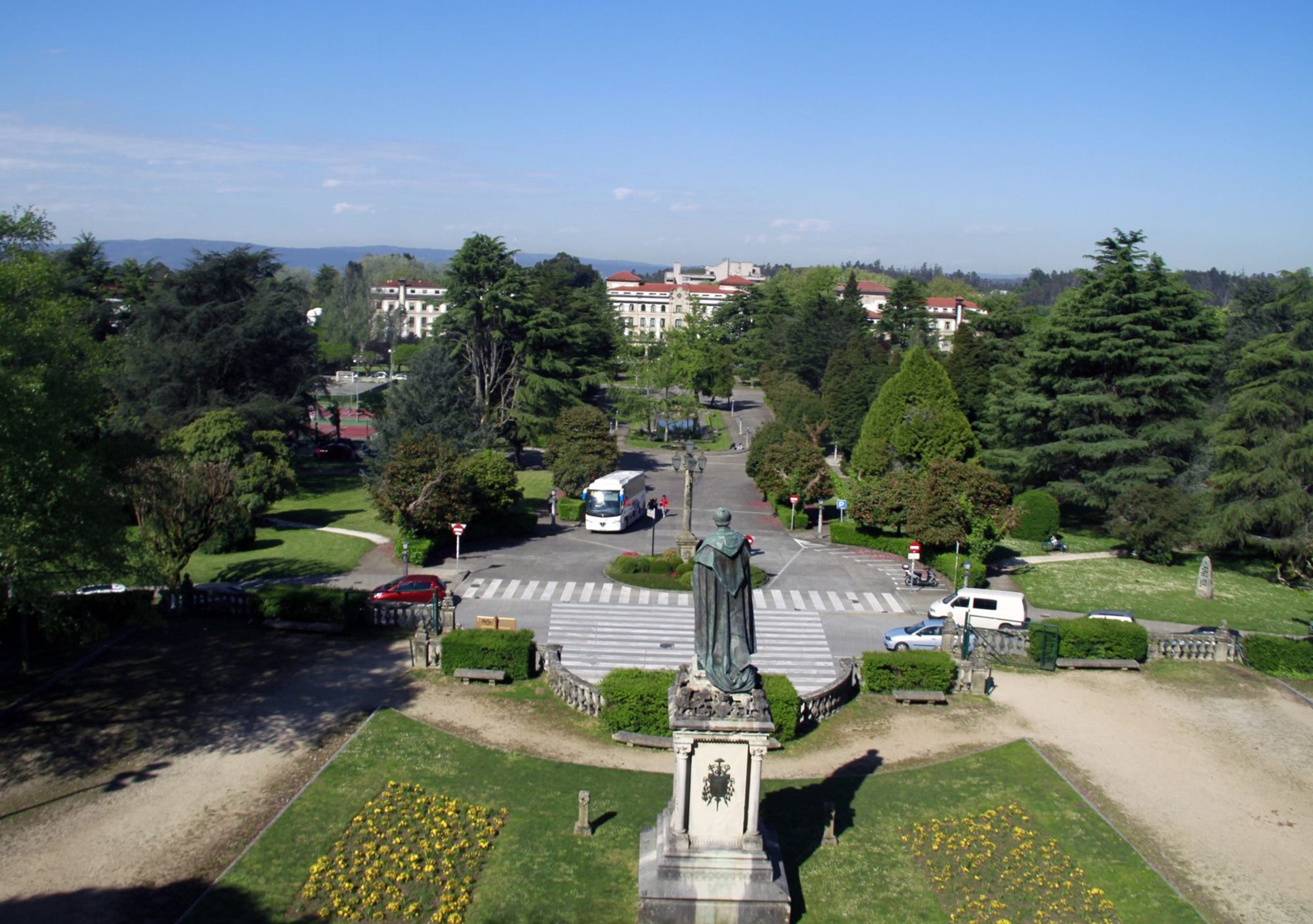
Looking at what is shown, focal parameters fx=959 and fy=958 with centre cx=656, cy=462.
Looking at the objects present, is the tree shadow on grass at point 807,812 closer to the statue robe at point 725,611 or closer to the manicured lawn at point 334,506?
the statue robe at point 725,611

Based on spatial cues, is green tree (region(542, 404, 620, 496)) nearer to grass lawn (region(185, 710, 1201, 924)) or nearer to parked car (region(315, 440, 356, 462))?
parked car (region(315, 440, 356, 462))

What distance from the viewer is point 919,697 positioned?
22656 millimetres

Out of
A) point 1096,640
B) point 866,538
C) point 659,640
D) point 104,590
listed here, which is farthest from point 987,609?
point 104,590

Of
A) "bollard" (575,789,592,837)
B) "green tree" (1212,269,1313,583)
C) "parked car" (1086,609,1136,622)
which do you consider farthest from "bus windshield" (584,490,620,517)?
"bollard" (575,789,592,837)

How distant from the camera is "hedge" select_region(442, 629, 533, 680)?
2325cm

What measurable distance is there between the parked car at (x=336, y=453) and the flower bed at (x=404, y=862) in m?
47.0

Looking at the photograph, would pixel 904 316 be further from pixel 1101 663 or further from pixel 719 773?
pixel 719 773

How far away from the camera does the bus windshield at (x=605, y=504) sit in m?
41.7

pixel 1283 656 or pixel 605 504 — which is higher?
pixel 605 504

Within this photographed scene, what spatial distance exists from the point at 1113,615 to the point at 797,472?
58.0 ft

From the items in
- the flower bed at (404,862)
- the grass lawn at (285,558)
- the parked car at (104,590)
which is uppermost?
the parked car at (104,590)

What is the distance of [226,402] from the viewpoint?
50.1 metres

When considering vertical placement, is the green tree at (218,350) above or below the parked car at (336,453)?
above

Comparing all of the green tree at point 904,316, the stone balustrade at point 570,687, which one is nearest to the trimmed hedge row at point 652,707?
the stone balustrade at point 570,687
